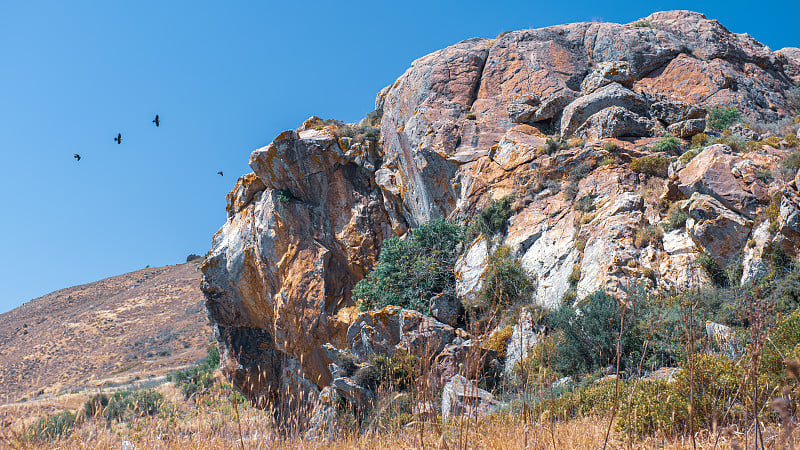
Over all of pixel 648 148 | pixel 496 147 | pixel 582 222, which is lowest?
pixel 582 222

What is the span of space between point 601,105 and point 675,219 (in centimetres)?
775

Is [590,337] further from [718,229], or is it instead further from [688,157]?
[688,157]

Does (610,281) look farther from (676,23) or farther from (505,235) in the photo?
(676,23)

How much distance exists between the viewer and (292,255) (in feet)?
65.2

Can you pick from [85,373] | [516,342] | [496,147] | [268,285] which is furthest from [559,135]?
[85,373]

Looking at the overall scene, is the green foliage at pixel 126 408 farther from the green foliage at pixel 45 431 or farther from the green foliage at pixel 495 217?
the green foliage at pixel 495 217

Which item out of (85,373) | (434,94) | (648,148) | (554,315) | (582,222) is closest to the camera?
(554,315)

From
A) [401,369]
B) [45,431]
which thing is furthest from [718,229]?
[45,431]

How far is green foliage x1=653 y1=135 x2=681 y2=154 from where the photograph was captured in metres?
13.4

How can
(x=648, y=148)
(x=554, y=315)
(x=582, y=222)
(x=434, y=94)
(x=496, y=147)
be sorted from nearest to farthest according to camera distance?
(x=554, y=315) < (x=582, y=222) < (x=648, y=148) < (x=496, y=147) < (x=434, y=94)

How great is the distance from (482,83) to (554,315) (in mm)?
13934

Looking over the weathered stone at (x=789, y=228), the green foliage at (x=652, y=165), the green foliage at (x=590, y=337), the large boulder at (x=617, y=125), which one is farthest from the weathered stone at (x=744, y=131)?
the green foliage at (x=590, y=337)

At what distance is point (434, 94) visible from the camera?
20.0 meters

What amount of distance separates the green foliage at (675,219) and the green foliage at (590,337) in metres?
2.71
